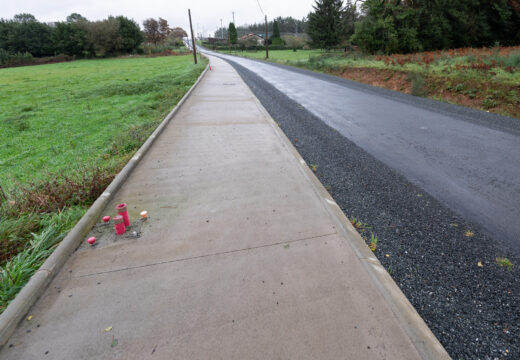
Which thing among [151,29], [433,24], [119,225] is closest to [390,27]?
[433,24]

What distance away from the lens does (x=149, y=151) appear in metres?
5.95

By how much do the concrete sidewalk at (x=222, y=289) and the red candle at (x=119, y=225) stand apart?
0.10 meters

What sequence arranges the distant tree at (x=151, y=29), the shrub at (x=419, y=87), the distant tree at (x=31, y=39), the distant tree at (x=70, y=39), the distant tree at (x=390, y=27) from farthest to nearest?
1. the distant tree at (x=151, y=29)
2. the distant tree at (x=31, y=39)
3. the distant tree at (x=70, y=39)
4. the distant tree at (x=390, y=27)
5. the shrub at (x=419, y=87)

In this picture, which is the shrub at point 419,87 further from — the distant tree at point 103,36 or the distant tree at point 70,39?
the distant tree at point 70,39

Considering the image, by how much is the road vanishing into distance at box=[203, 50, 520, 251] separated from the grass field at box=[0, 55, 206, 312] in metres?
5.45

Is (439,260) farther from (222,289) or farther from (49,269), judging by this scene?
(49,269)

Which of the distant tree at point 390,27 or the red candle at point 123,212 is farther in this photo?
the distant tree at point 390,27

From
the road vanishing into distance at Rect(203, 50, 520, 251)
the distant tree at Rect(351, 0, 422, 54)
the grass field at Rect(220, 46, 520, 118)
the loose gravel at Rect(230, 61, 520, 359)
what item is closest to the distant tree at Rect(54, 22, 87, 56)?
the distant tree at Rect(351, 0, 422, 54)

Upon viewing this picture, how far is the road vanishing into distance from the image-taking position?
3.90 meters

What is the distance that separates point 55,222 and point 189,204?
5.74 ft

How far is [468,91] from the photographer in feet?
34.1

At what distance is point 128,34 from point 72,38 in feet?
36.5

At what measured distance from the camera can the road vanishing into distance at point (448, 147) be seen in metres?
3.90

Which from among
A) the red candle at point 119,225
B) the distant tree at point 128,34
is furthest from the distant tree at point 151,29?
the red candle at point 119,225
